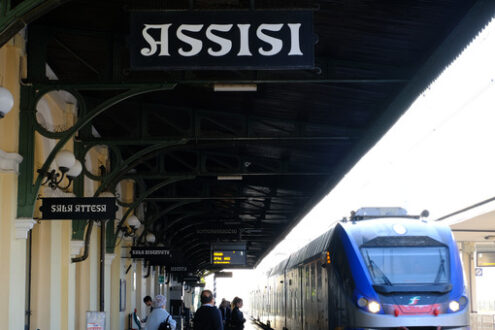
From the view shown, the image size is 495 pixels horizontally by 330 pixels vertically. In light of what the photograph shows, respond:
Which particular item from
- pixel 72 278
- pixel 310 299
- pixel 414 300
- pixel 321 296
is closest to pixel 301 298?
pixel 310 299

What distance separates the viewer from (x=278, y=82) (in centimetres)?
911

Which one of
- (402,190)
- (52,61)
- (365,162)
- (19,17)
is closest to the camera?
(19,17)

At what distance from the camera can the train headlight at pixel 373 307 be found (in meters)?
9.78

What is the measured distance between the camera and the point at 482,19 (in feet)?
24.1

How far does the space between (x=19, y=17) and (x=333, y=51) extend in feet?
14.5

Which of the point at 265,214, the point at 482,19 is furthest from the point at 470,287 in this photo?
the point at 482,19

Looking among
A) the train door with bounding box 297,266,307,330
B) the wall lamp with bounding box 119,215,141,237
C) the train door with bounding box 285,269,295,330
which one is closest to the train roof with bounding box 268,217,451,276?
the train door with bounding box 297,266,307,330

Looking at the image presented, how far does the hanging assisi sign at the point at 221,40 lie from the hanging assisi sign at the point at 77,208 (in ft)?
11.2

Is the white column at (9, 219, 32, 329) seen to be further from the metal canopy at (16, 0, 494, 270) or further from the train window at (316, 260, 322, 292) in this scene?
the train window at (316, 260, 322, 292)

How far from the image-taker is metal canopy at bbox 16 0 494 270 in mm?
→ 8492

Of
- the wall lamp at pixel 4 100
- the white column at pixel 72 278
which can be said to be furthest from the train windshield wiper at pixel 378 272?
the wall lamp at pixel 4 100

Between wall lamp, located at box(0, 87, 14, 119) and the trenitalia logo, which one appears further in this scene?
the trenitalia logo

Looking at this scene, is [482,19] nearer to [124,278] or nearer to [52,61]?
[52,61]

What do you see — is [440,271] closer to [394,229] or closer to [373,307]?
[394,229]
